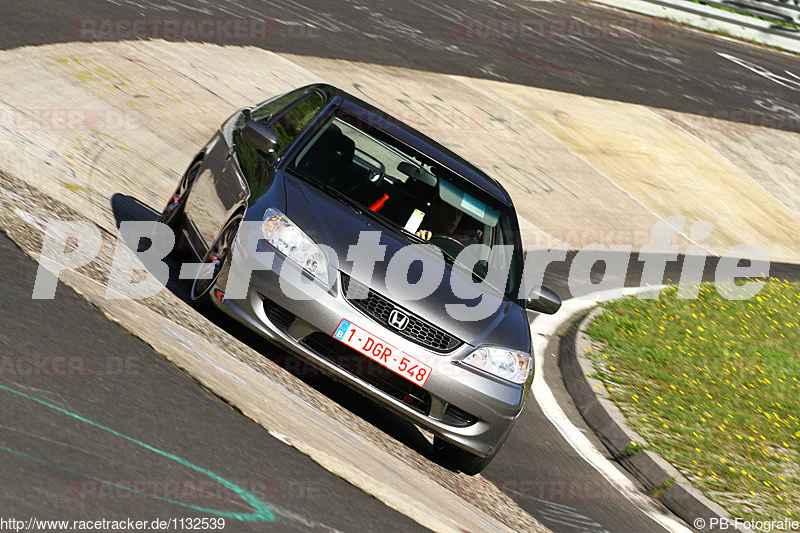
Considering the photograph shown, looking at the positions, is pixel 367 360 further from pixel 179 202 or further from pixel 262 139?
pixel 179 202

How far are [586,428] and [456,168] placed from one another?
2654mm

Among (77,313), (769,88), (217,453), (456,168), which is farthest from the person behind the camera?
(769,88)

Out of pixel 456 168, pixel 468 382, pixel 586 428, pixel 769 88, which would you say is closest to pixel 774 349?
pixel 586 428

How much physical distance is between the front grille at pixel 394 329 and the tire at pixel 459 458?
70 centimetres

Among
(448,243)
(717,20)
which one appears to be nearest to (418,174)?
(448,243)

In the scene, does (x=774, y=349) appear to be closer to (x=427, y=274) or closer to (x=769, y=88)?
(x=427, y=274)

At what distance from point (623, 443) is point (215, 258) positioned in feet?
12.6

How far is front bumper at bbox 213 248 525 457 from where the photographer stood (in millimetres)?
5723

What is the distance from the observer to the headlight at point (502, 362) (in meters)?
5.95

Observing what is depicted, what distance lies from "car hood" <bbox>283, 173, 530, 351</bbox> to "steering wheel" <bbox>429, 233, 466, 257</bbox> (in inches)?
8.7

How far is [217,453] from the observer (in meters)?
4.48

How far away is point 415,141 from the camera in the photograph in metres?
7.22

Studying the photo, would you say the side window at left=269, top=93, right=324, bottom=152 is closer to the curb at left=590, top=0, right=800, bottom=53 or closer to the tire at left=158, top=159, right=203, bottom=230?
the tire at left=158, top=159, right=203, bottom=230

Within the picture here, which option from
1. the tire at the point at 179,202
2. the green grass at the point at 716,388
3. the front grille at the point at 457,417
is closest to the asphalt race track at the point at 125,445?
the front grille at the point at 457,417
